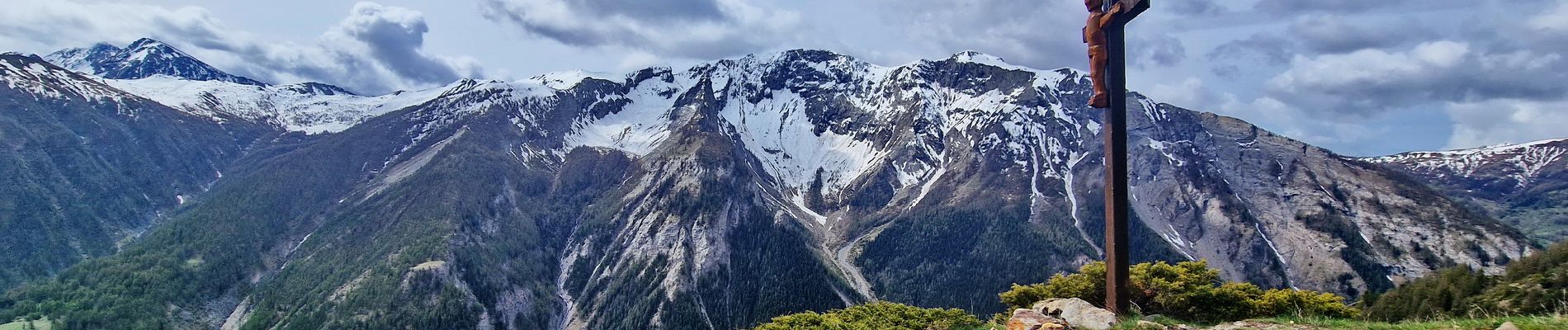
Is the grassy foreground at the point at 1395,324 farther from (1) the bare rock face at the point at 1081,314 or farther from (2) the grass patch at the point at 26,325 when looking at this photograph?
(2) the grass patch at the point at 26,325

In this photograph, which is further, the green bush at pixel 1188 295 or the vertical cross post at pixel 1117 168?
the green bush at pixel 1188 295

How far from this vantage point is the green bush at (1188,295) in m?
27.0

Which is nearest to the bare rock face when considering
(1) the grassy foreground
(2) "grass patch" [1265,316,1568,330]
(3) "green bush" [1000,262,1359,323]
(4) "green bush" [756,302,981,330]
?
(1) the grassy foreground

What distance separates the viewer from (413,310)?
17975cm

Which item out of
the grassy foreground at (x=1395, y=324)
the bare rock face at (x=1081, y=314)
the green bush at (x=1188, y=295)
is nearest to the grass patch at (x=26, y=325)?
the green bush at (x=1188, y=295)

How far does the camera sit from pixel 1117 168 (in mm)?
23453

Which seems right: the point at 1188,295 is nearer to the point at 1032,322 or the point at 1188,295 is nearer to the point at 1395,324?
the point at 1032,322

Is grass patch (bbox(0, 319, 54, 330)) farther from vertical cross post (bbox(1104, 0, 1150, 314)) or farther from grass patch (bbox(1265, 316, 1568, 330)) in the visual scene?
grass patch (bbox(1265, 316, 1568, 330))

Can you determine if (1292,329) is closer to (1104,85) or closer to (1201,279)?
(1104,85)

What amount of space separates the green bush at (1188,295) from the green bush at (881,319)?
11.2 ft

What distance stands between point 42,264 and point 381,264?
80550mm

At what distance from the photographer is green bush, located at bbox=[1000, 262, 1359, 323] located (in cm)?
2703

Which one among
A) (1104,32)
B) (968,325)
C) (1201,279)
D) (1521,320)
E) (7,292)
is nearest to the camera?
(1521,320)

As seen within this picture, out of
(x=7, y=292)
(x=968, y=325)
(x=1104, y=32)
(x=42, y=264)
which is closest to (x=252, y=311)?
(x=7, y=292)
